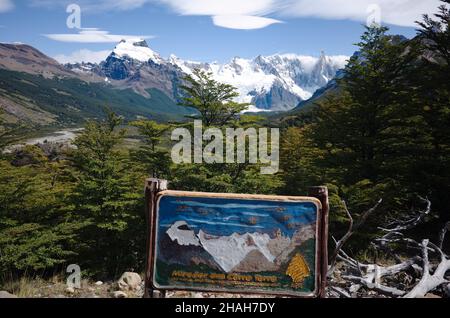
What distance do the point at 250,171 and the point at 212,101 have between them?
3.84 metres

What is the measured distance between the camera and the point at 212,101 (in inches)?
658

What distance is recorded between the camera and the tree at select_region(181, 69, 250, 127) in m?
16.4

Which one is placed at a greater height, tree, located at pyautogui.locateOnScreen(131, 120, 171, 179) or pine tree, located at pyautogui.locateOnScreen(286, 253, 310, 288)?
tree, located at pyautogui.locateOnScreen(131, 120, 171, 179)

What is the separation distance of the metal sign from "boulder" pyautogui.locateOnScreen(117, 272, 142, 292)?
3126mm

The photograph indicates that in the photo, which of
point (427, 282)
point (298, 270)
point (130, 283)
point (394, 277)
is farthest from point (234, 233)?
point (394, 277)

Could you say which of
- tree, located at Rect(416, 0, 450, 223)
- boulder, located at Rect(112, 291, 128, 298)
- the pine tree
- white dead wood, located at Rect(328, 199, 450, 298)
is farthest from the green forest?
the pine tree

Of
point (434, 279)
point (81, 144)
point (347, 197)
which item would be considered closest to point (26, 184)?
point (81, 144)

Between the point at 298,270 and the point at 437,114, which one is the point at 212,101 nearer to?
the point at 437,114

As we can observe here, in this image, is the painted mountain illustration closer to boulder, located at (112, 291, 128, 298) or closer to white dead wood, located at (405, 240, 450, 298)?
white dead wood, located at (405, 240, 450, 298)

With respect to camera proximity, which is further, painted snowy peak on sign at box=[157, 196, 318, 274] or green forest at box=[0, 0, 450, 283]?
green forest at box=[0, 0, 450, 283]

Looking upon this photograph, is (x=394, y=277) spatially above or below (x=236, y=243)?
below

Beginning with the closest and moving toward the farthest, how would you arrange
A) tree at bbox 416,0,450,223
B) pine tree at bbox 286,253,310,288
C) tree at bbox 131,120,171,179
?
pine tree at bbox 286,253,310,288, tree at bbox 416,0,450,223, tree at bbox 131,120,171,179

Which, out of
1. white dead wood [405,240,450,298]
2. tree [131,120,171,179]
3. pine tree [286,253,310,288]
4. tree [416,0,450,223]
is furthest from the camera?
tree [131,120,171,179]

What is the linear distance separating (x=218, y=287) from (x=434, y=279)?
4.23 metres
